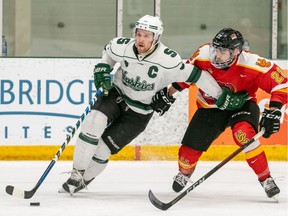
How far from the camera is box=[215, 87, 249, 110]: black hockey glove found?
4.73 m

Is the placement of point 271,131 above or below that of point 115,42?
below

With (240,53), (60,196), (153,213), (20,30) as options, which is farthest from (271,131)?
(20,30)

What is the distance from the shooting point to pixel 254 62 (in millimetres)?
4781

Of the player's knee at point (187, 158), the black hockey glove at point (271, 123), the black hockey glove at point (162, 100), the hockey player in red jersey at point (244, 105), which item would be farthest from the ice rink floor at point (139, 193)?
the black hockey glove at point (162, 100)

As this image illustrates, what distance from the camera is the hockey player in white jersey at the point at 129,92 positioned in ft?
15.3

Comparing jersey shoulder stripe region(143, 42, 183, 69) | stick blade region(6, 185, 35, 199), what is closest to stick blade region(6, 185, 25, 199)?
stick blade region(6, 185, 35, 199)

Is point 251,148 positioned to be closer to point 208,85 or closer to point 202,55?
point 208,85

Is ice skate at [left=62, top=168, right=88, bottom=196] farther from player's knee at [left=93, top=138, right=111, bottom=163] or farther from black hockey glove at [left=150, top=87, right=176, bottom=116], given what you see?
black hockey glove at [left=150, top=87, right=176, bottom=116]

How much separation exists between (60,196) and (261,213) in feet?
3.49

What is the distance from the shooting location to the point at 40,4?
6.99 m

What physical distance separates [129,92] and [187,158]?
20.7 inches

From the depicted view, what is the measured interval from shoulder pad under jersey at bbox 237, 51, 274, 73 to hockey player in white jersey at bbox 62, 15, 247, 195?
16 cm

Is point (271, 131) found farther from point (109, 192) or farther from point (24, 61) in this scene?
point (24, 61)

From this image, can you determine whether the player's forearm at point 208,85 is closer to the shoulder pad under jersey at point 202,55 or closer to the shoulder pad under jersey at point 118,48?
the shoulder pad under jersey at point 202,55
